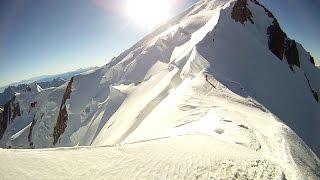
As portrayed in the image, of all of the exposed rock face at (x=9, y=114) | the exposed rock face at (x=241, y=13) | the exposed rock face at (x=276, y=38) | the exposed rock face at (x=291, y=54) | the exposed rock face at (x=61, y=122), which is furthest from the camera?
the exposed rock face at (x=9, y=114)

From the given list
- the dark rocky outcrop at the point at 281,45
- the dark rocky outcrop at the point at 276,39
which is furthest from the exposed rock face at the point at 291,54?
the dark rocky outcrop at the point at 276,39

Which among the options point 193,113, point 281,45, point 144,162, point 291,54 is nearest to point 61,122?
point 281,45

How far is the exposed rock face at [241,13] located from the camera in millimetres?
58819

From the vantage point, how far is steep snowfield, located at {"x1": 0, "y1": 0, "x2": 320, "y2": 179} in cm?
1442

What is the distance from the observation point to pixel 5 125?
142 metres

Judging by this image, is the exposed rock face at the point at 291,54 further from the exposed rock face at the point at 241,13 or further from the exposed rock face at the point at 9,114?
the exposed rock face at the point at 9,114

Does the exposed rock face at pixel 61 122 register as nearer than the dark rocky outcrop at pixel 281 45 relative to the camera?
No

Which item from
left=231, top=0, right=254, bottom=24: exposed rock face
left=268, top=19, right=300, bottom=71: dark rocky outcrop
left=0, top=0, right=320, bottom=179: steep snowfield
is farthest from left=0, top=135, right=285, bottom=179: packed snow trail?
left=268, top=19, right=300, bottom=71: dark rocky outcrop

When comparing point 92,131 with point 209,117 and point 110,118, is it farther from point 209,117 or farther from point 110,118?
point 209,117

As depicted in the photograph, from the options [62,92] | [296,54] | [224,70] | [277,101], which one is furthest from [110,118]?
[62,92]

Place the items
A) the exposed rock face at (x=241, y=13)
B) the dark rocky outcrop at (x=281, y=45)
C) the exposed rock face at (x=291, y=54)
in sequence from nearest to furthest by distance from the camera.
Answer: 1. the exposed rock face at (x=241, y=13)
2. the dark rocky outcrop at (x=281, y=45)
3. the exposed rock face at (x=291, y=54)

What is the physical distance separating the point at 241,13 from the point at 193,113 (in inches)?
1509

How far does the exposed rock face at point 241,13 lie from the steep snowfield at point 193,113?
0.21 meters

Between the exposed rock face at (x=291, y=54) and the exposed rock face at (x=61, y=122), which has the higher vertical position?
the exposed rock face at (x=291, y=54)
